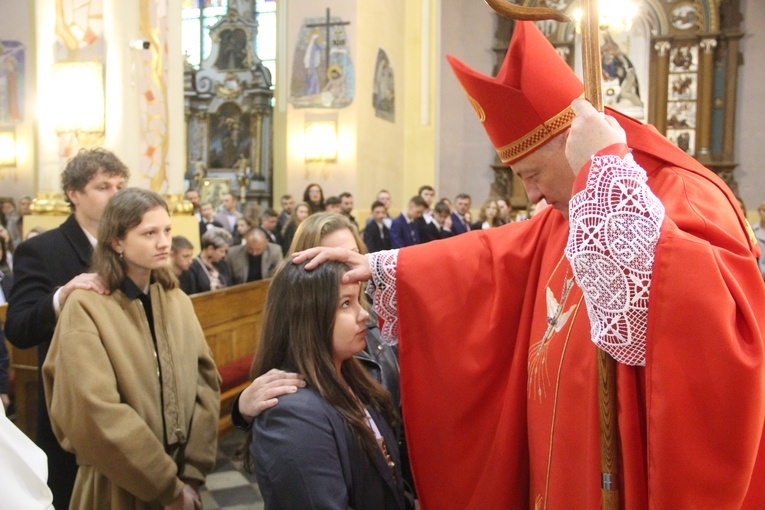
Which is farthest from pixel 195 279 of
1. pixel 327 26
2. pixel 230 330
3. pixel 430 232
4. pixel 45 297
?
pixel 327 26

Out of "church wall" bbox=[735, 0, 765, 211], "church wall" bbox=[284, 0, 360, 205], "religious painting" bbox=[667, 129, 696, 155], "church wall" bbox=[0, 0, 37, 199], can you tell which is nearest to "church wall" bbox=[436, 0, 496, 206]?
"religious painting" bbox=[667, 129, 696, 155]

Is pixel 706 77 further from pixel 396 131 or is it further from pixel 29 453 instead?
pixel 29 453

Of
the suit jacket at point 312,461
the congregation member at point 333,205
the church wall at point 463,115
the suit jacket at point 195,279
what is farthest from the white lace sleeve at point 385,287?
the church wall at point 463,115

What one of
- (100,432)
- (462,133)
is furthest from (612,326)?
(462,133)

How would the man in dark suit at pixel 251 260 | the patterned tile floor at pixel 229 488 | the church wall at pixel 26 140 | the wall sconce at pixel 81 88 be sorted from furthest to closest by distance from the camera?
the church wall at pixel 26 140, the man in dark suit at pixel 251 260, the wall sconce at pixel 81 88, the patterned tile floor at pixel 229 488

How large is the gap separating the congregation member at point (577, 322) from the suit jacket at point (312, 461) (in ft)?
0.81

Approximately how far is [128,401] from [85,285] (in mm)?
375

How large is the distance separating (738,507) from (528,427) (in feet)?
1.76

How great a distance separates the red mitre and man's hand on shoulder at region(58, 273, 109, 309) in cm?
127

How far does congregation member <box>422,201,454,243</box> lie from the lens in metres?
9.41

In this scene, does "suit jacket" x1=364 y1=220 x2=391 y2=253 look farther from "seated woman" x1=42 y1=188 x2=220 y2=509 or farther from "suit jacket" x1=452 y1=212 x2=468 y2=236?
"seated woman" x1=42 y1=188 x2=220 y2=509

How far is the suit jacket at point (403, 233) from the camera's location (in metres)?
9.08

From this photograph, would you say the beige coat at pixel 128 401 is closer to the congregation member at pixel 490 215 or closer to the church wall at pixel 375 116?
the congregation member at pixel 490 215

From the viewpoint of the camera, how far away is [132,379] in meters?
2.25
